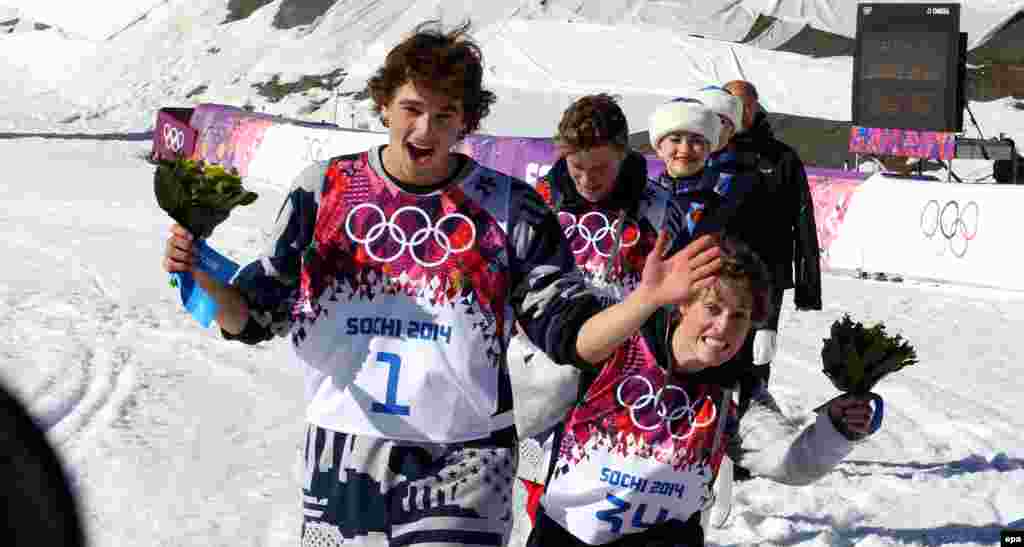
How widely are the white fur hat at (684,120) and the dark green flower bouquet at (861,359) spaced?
235 cm

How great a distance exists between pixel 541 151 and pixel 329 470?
1464 centimetres

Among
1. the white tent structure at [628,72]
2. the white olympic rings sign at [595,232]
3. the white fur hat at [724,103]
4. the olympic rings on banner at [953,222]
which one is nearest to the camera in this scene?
the white olympic rings sign at [595,232]

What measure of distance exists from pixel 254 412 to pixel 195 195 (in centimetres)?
504

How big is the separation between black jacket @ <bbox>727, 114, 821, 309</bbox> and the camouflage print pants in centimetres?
346

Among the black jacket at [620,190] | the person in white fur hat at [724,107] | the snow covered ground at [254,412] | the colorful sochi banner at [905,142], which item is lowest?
the snow covered ground at [254,412]

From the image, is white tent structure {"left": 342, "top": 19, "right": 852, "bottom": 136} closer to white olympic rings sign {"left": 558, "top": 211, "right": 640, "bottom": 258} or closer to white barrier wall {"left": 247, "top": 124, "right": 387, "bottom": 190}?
white barrier wall {"left": 247, "top": 124, "right": 387, "bottom": 190}

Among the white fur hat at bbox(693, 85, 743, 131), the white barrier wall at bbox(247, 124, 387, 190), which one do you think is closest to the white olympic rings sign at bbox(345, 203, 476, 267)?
the white fur hat at bbox(693, 85, 743, 131)

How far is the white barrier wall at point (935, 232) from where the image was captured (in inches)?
555

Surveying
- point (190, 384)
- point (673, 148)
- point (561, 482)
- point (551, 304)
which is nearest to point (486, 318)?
point (551, 304)

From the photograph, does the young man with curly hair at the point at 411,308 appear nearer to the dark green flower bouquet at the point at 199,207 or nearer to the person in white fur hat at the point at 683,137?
the dark green flower bouquet at the point at 199,207

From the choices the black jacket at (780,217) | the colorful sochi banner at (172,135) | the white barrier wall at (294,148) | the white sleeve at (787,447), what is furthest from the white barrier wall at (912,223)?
the white sleeve at (787,447)

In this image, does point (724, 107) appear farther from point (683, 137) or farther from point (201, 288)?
point (201, 288)

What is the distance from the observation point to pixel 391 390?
10.4 ft

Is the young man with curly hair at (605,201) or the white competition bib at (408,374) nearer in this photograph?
the white competition bib at (408,374)
